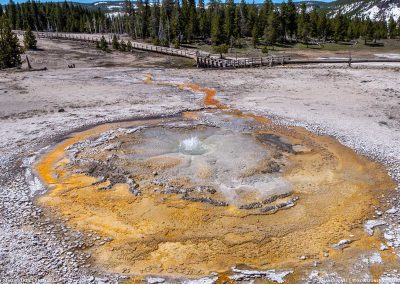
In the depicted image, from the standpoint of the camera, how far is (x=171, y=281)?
9.98 metres

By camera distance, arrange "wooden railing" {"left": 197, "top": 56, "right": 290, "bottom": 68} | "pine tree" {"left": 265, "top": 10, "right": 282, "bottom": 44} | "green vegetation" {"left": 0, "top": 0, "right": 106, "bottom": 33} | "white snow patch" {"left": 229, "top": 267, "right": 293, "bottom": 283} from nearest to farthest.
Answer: "white snow patch" {"left": 229, "top": 267, "right": 293, "bottom": 283} → "wooden railing" {"left": 197, "top": 56, "right": 290, "bottom": 68} → "pine tree" {"left": 265, "top": 10, "right": 282, "bottom": 44} → "green vegetation" {"left": 0, "top": 0, "right": 106, "bottom": 33}

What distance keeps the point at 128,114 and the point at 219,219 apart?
14.2m

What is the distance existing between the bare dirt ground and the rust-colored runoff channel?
0.53m

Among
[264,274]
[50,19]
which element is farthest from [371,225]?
[50,19]

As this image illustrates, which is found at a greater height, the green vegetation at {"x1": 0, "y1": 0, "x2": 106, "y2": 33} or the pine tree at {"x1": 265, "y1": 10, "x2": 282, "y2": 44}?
the green vegetation at {"x1": 0, "y1": 0, "x2": 106, "y2": 33}

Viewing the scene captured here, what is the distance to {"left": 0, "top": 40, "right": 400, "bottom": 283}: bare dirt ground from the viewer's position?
10.9m

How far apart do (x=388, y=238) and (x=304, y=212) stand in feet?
9.12

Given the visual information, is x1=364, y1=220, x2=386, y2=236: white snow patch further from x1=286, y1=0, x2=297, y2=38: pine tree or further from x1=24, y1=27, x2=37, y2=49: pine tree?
x1=286, y1=0, x2=297, y2=38: pine tree

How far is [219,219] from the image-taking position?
12820 mm

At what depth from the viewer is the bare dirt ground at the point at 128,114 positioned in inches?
428

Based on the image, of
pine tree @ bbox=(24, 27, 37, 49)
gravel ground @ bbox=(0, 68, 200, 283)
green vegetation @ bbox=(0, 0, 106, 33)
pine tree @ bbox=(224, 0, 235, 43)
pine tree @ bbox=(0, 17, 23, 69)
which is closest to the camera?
gravel ground @ bbox=(0, 68, 200, 283)

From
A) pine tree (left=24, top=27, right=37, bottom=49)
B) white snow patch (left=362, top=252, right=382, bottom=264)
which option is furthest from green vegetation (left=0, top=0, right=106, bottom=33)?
white snow patch (left=362, top=252, right=382, bottom=264)

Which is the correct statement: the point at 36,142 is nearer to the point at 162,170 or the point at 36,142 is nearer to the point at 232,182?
the point at 162,170

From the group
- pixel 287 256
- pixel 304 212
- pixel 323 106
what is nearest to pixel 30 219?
pixel 287 256
